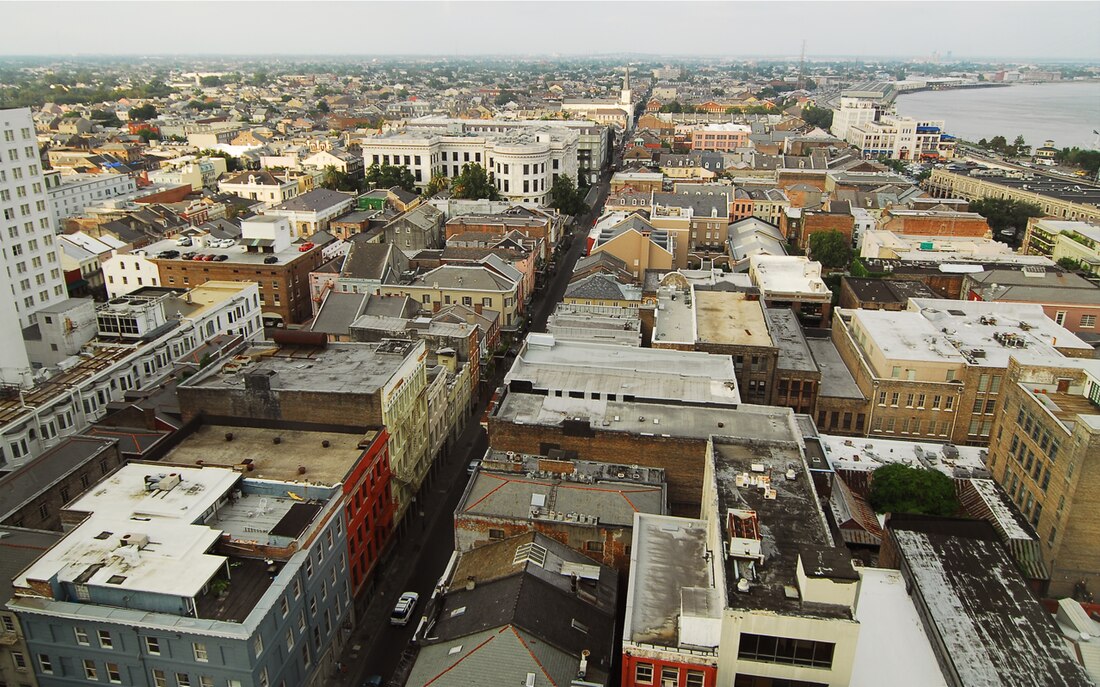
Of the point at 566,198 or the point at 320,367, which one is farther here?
the point at 566,198

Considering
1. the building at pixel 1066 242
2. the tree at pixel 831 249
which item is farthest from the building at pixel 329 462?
the building at pixel 1066 242

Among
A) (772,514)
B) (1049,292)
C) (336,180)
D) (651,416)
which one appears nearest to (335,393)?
(651,416)

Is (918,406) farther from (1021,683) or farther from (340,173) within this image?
(340,173)

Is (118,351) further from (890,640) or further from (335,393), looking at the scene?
(890,640)

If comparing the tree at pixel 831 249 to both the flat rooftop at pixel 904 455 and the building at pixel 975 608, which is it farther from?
the building at pixel 975 608

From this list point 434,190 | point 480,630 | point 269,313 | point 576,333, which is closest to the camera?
point 480,630

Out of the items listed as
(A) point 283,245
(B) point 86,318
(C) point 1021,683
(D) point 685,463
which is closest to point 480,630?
(D) point 685,463
